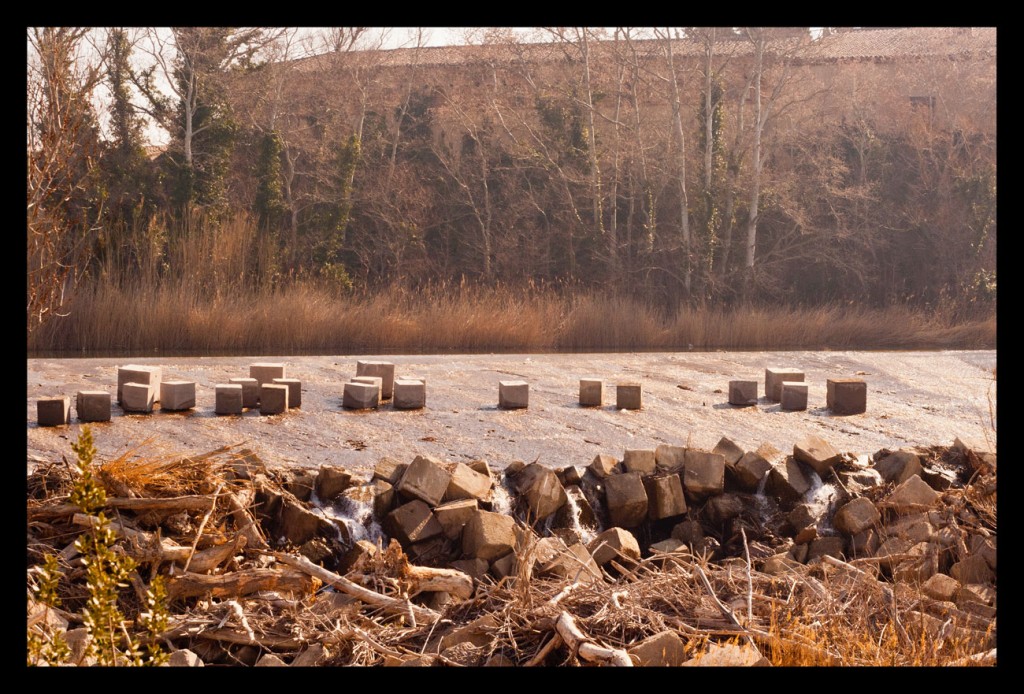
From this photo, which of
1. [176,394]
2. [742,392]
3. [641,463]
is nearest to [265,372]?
[176,394]

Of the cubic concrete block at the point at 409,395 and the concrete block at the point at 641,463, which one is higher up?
the cubic concrete block at the point at 409,395

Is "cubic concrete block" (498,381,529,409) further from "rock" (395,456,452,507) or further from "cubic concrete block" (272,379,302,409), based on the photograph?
"rock" (395,456,452,507)

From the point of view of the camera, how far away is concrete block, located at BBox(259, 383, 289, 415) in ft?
20.0

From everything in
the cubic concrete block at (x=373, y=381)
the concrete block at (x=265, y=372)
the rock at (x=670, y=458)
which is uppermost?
the concrete block at (x=265, y=372)

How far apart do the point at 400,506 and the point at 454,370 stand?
10.7 feet

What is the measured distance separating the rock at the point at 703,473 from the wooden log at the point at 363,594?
6.90 ft

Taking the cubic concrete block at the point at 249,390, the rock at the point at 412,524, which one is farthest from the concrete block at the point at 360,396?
the rock at the point at 412,524

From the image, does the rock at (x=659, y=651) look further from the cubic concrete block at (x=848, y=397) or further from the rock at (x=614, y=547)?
the cubic concrete block at (x=848, y=397)

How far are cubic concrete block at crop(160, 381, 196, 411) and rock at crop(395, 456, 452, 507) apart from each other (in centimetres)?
202

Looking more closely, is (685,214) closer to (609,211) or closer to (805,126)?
(609,211)

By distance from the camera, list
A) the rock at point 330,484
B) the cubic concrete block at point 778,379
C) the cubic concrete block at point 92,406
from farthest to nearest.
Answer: the cubic concrete block at point 778,379
the cubic concrete block at point 92,406
the rock at point 330,484

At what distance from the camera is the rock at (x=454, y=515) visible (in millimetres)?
4594

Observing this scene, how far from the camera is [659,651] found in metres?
2.94

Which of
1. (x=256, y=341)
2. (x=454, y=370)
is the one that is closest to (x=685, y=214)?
(x=256, y=341)
